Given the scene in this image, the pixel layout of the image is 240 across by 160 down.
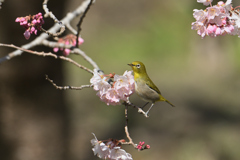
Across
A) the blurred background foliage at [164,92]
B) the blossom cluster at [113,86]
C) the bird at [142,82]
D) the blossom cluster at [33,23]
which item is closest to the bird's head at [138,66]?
the bird at [142,82]

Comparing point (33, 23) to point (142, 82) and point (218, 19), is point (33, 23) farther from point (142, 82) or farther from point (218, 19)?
point (218, 19)

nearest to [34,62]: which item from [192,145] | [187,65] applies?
[192,145]

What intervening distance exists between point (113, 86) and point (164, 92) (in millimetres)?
8776

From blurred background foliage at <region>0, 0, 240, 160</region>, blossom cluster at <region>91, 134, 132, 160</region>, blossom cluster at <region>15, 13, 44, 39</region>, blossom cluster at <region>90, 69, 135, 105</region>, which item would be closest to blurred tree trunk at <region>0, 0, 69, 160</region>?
blurred background foliage at <region>0, 0, 240, 160</region>

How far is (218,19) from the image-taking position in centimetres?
205

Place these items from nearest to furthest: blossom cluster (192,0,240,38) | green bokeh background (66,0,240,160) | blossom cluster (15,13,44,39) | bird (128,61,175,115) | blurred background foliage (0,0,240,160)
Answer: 1. blossom cluster (192,0,240,38)
2. blossom cluster (15,13,44,39)
3. bird (128,61,175,115)
4. blurred background foliage (0,0,240,160)
5. green bokeh background (66,0,240,160)

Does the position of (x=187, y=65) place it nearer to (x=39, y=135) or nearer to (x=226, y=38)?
(x=226, y=38)

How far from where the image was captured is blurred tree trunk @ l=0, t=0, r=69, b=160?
15.1 feet

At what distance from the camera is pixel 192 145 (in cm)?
708

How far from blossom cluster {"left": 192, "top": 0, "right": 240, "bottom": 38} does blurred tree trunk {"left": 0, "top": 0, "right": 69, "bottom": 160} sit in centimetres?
285

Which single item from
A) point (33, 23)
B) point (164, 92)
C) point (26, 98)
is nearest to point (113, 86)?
point (33, 23)

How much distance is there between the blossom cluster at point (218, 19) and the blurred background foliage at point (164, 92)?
118 inches

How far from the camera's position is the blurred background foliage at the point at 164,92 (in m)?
6.75

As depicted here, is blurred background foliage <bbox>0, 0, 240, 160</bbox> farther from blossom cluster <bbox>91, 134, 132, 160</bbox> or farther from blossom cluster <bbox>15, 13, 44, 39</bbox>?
blossom cluster <bbox>91, 134, 132, 160</bbox>
